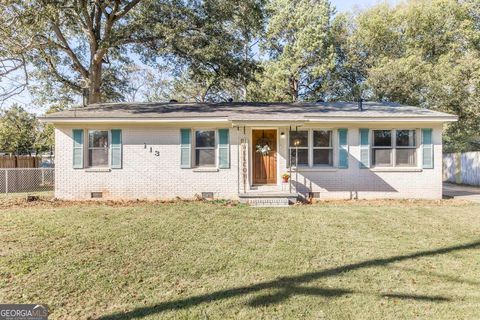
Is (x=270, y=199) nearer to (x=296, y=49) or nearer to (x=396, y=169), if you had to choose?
(x=396, y=169)

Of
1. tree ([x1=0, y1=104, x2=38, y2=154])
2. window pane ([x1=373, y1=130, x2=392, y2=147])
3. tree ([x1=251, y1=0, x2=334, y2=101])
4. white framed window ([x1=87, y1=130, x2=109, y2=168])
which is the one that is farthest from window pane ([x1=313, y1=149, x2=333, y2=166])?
tree ([x1=0, y1=104, x2=38, y2=154])

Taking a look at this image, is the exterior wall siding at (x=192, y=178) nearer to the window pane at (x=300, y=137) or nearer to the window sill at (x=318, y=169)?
the window sill at (x=318, y=169)

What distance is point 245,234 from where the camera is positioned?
19.7 ft

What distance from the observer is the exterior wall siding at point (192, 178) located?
10055 mm

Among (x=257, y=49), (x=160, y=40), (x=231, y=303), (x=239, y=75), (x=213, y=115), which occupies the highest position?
(x=257, y=49)

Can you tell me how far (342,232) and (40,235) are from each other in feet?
20.3

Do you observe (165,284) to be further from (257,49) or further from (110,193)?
(257,49)

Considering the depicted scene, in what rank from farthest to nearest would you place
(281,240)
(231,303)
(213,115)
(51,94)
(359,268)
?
(51,94) → (213,115) → (281,240) → (359,268) → (231,303)

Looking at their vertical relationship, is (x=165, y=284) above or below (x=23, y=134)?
below

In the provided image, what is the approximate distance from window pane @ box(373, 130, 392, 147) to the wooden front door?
11.7 feet

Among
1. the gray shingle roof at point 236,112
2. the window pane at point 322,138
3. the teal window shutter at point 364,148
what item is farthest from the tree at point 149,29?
the teal window shutter at point 364,148

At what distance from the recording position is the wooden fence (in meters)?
14.0

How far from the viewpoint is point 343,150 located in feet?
32.9

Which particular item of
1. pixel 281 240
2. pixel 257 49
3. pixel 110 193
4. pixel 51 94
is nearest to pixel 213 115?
pixel 110 193
